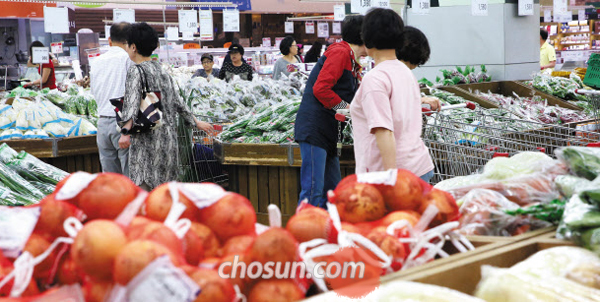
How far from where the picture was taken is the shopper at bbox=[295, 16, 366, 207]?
4.29 metres

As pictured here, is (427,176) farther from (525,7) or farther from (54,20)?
(54,20)

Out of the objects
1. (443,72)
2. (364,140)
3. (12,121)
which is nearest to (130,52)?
(12,121)

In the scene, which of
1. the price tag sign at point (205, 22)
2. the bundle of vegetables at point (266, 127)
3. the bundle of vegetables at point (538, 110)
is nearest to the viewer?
the bundle of vegetables at point (266, 127)

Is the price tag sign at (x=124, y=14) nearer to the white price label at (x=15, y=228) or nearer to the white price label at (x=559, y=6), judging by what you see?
the white price label at (x=559, y=6)

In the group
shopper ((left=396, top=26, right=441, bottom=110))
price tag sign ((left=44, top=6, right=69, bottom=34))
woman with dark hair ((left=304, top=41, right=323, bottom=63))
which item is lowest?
shopper ((left=396, top=26, right=441, bottom=110))

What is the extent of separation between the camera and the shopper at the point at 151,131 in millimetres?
4453

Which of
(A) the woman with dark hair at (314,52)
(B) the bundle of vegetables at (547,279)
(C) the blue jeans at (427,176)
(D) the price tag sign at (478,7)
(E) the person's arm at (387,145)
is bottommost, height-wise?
(C) the blue jeans at (427,176)

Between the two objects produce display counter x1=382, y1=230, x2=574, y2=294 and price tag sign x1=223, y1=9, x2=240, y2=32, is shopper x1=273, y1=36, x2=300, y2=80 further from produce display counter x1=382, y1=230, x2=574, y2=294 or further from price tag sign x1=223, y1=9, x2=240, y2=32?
produce display counter x1=382, y1=230, x2=574, y2=294

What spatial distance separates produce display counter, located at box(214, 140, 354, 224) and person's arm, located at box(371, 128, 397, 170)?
5.91ft

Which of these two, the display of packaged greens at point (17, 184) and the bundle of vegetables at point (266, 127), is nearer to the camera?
the display of packaged greens at point (17, 184)

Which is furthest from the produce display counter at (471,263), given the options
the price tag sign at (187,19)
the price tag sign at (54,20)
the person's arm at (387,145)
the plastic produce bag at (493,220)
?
the price tag sign at (187,19)

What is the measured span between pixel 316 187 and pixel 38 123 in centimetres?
283

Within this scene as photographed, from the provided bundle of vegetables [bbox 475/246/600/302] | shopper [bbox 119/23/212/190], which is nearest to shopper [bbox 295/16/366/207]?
shopper [bbox 119/23/212/190]

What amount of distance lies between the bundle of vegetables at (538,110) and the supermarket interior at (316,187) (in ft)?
0.11
